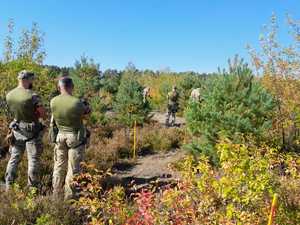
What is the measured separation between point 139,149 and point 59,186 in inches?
250

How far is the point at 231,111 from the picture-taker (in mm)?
8547

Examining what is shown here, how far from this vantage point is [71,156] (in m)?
6.33

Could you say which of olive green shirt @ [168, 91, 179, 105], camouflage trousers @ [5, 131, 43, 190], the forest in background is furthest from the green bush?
olive green shirt @ [168, 91, 179, 105]

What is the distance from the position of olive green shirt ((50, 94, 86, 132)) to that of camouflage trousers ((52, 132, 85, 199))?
0.41 ft

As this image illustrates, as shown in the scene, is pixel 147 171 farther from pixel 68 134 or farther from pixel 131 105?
pixel 131 105

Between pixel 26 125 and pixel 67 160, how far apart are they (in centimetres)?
84

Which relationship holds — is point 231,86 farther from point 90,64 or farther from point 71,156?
point 90,64

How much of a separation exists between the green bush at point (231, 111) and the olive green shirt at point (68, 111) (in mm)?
3241

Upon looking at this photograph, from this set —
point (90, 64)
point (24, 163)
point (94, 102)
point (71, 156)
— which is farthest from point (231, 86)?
point (90, 64)

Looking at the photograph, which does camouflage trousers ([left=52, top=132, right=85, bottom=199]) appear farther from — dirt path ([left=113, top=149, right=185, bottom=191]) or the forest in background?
dirt path ([left=113, top=149, right=185, bottom=191])

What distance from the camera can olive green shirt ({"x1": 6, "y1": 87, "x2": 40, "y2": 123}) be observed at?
6359mm

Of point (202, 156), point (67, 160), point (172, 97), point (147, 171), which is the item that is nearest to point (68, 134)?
point (67, 160)

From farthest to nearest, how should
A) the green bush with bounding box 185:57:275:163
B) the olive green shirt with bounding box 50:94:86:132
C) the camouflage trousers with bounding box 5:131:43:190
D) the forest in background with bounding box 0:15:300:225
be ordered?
the green bush with bounding box 185:57:275:163 → the camouflage trousers with bounding box 5:131:43:190 → the olive green shirt with bounding box 50:94:86:132 → the forest in background with bounding box 0:15:300:225

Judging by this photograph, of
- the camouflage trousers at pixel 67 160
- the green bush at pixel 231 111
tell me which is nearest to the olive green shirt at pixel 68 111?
the camouflage trousers at pixel 67 160
